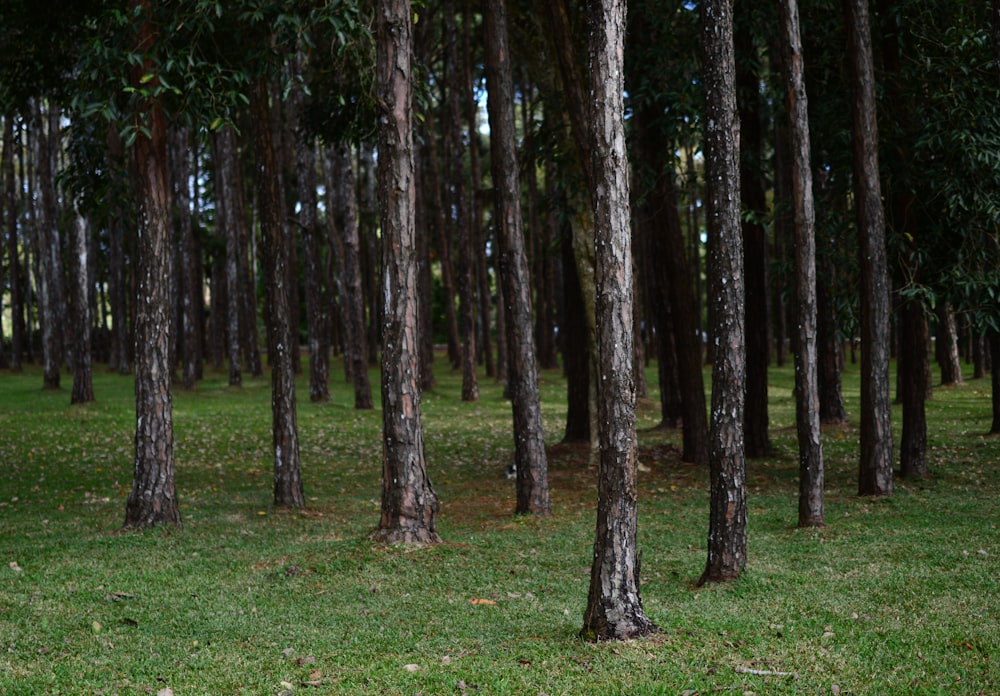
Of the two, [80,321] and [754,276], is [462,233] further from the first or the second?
[754,276]

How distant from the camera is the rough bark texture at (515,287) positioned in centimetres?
1201

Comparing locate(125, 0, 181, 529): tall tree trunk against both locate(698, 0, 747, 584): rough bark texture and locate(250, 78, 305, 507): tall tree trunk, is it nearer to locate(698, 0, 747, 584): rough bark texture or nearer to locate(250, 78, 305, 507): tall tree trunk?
locate(250, 78, 305, 507): tall tree trunk

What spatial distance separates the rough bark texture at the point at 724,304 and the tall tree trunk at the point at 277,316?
5.90 metres

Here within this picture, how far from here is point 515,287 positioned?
12023mm

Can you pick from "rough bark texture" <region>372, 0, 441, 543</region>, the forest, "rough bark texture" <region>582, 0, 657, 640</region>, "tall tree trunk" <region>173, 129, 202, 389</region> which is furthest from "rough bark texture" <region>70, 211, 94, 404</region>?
"rough bark texture" <region>582, 0, 657, 640</region>

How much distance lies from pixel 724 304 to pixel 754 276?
26.4ft

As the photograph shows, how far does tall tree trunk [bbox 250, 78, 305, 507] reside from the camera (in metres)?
12.2

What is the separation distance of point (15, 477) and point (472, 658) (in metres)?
11.0

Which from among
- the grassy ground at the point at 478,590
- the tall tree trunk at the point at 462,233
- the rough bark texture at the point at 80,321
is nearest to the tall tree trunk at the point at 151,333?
the grassy ground at the point at 478,590

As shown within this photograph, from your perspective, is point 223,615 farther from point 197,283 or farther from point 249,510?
point 197,283

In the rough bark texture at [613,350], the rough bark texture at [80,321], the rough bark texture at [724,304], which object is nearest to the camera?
the rough bark texture at [613,350]

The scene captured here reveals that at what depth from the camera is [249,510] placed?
41.0 feet

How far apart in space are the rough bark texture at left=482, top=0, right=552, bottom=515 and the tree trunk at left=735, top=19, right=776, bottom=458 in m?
4.68

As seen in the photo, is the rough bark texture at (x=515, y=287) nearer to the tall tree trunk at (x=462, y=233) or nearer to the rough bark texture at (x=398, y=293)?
the rough bark texture at (x=398, y=293)
